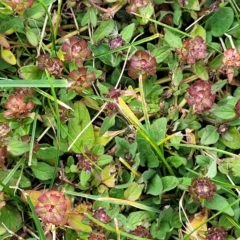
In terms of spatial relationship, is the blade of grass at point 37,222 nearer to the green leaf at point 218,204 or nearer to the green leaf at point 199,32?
the green leaf at point 218,204

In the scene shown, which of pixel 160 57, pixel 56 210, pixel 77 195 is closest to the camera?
pixel 56 210

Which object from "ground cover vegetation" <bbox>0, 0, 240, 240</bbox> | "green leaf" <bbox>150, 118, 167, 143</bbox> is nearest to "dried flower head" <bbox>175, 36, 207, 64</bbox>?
"ground cover vegetation" <bbox>0, 0, 240, 240</bbox>

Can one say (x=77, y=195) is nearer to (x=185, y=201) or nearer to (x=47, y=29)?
(x=185, y=201)

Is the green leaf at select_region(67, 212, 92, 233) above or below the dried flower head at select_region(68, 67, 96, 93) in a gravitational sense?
below

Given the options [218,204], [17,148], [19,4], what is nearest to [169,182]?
[218,204]

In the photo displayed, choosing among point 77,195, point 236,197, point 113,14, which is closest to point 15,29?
point 113,14

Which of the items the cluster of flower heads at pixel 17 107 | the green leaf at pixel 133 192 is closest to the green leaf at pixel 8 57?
the cluster of flower heads at pixel 17 107

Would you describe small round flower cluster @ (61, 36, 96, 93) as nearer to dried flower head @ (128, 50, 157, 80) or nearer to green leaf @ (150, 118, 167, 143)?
dried flower head @ (128, 50, 157, 80)

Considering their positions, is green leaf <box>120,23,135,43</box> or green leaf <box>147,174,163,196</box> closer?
green leaf <box>147,174,163,196</box>
